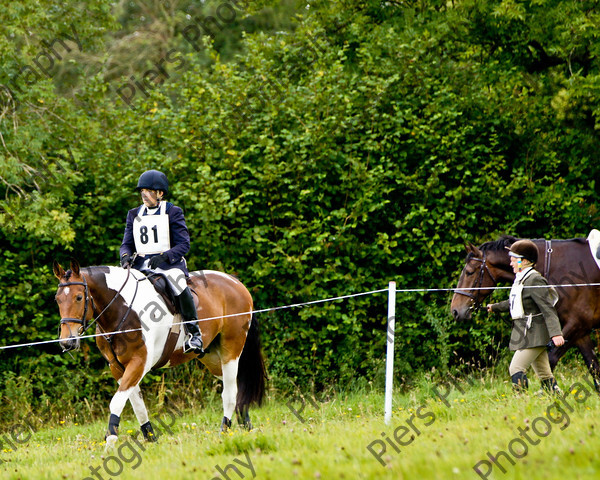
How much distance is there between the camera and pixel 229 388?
8391mm

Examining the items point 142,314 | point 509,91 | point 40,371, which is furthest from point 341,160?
point 40,371

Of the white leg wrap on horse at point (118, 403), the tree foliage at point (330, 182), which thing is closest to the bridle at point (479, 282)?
the tree foliage at point (330, 182)

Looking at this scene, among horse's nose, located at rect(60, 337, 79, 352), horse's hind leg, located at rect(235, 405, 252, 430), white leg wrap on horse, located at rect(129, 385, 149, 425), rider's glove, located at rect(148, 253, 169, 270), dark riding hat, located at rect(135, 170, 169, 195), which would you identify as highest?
dark riding hat, located at rect(135, 170, 169, 195)

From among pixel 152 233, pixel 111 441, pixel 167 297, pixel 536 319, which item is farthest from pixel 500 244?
pixel 111 441

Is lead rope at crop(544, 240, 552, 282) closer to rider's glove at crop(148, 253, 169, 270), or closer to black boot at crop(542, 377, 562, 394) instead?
black boot at crop(542, 377, 562, 394)

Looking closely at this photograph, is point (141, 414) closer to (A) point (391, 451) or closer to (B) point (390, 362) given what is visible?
(B) point (390, 362)

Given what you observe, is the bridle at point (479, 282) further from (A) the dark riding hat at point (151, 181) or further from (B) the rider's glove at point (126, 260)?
(B) the rider's glove at point (126, 260)

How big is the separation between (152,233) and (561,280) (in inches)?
201

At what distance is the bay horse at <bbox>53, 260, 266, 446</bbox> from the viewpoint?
22.6ft

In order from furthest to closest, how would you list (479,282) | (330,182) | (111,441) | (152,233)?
(330,182) → (479,282) → (152,233) → (111,441)

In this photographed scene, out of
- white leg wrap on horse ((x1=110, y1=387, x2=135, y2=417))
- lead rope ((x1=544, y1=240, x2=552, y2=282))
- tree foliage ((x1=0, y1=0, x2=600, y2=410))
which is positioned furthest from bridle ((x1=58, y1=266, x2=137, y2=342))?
lead rope ((x1=544, y1=240, x2=552, y2=282))

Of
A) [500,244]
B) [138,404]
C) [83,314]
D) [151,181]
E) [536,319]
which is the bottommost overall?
[138,404]

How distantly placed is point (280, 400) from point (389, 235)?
3.20 m

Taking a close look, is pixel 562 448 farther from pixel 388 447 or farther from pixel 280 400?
pixel 280 400
